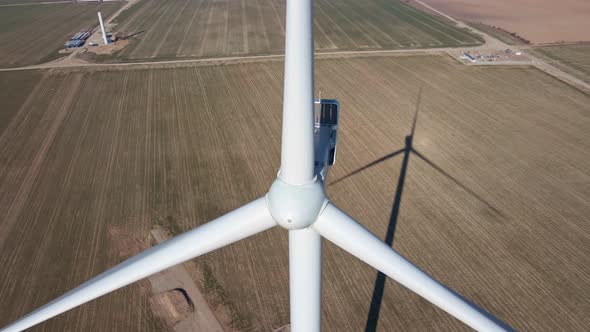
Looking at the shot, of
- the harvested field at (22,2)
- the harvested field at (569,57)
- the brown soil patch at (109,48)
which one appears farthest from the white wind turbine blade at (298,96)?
the harvested field at (22,2)

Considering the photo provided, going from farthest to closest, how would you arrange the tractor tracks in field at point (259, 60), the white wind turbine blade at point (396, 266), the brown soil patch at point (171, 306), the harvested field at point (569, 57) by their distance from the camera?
the tractor tracks in field at point (259, 60) < the harvested field at point (569, 57) < the brown soil patch at point (171, 306) < the white wind turbine blade at point (396, 266)

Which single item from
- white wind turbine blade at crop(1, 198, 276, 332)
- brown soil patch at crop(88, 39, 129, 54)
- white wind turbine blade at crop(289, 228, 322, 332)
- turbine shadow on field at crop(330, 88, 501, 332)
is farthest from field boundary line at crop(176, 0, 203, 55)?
white wind turbine blade at crop(289, 228, 322, 332)

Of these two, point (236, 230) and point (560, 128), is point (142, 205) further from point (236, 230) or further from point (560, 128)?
point (560, 128)

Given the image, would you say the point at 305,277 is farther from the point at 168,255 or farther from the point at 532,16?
the point at 532,16

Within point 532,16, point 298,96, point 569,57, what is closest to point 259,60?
point 569,57

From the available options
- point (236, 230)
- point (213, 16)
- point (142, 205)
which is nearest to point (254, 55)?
point (213, 16)

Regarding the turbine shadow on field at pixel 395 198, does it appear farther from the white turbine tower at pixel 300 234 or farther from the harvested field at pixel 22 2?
the harvested field at pixel 22 2
